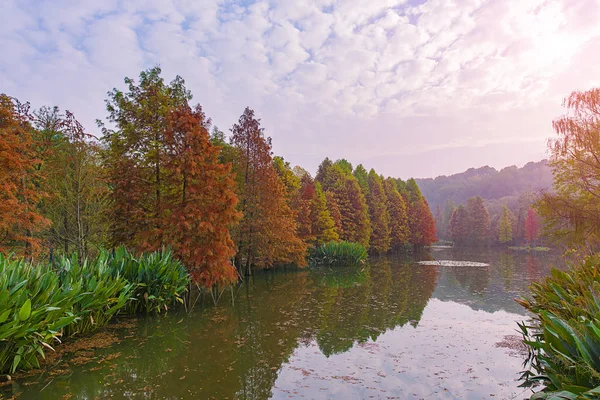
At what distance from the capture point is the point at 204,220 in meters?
9.87

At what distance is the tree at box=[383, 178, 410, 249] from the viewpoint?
127 feet

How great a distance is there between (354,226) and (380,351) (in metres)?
24.5

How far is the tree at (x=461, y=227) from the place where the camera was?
56.6 m

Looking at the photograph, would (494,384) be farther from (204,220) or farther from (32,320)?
(204,220)

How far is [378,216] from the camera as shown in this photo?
35188mm

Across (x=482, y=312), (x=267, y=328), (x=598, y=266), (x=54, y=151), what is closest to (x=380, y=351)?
(x=267, y=328)

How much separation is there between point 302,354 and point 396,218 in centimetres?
3501

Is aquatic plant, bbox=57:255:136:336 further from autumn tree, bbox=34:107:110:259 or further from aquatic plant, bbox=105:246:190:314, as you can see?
autumn tree, bbox=34:107:110:259

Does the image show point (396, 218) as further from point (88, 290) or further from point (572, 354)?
point (572, 354)

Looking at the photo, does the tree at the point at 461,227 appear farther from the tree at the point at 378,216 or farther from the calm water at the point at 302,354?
the calm water at the point at 302,354

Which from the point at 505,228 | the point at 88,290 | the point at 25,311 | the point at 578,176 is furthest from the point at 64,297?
the point at 505,228

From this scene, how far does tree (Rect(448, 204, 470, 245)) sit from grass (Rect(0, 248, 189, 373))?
5638 cm

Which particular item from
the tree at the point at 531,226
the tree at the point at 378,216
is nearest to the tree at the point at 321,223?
the tree at the point at 378,216

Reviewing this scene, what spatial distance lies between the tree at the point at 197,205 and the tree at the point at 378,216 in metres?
26.0
